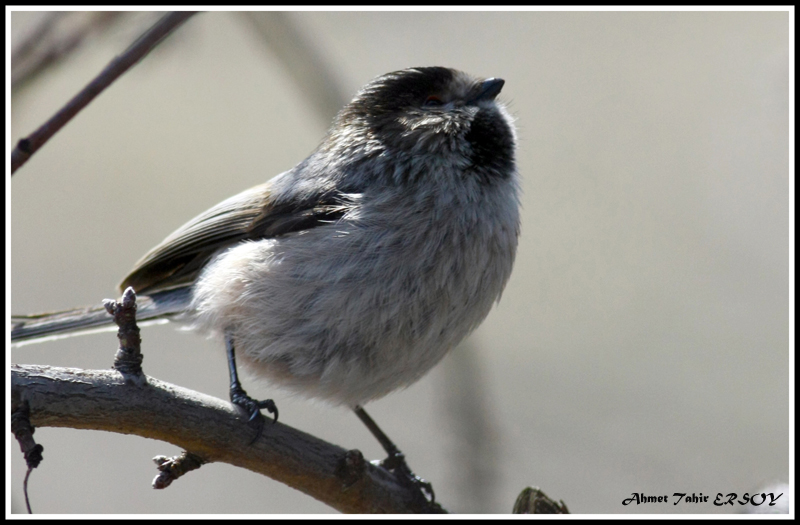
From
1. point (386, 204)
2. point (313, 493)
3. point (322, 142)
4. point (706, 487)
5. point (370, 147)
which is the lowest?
point (313, 493)

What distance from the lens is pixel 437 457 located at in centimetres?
390

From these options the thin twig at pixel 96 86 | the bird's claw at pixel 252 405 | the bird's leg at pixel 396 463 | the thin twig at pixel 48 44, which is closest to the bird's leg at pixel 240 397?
the bird's claw at pixel 252 405

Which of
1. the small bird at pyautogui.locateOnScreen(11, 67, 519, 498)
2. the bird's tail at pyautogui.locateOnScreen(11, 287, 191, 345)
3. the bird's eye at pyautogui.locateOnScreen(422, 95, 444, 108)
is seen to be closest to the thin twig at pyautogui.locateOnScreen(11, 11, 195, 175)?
the small bird at pyautogui.locateOnScreen(11, 67, 519, 498)

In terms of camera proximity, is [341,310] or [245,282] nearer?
[341,310]

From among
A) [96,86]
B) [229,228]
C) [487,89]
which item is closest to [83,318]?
[229,228]

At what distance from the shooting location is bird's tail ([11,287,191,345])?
2.88 meters

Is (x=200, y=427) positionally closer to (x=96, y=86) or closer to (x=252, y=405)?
(x=252, y=405)

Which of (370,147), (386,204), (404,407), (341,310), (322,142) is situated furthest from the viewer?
(404,407)

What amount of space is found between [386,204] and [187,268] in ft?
3.22

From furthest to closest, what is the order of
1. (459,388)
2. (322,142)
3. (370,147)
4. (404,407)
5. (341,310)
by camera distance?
(404,407)
(459,388)
(322,142)
(370,147)
(341,310)

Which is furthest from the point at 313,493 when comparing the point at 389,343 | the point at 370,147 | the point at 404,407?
the point at 404,407

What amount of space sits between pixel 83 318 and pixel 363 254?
131 cm

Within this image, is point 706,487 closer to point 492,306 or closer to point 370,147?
A: point 492,306

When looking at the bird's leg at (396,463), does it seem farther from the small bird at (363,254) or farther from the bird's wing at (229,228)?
the bird's wing at (229,228)
